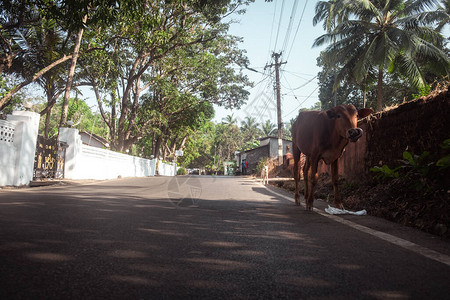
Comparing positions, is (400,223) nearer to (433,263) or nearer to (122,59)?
(433,263)

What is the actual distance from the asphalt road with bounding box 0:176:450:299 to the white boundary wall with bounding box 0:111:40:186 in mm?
5970

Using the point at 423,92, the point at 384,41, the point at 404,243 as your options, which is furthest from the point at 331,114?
the point at 384,41

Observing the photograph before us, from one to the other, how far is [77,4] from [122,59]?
18.8 m

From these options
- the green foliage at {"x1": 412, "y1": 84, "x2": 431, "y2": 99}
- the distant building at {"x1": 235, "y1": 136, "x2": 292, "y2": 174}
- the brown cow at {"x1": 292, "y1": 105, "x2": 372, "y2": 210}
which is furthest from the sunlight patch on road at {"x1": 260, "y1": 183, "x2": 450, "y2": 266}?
the distant building at {"x1": 235, "y1": 136, "x2": 292, "y2": 174}

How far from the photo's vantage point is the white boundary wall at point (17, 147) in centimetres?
881

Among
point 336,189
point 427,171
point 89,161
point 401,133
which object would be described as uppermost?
point 401,133

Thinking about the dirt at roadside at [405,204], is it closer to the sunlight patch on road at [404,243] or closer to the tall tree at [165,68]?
the sunlight patch on road at [404,243]

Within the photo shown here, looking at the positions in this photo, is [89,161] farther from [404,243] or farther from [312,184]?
[404,243]

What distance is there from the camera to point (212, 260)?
2268 mm

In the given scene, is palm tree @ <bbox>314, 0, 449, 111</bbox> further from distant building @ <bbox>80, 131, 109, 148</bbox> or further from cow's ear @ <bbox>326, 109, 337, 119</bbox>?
distant building @ <bbox>80, 131, 109, 148</bbox>

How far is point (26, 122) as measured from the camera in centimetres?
973

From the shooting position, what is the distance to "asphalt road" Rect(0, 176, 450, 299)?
1683 mm

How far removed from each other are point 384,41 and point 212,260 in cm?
2166

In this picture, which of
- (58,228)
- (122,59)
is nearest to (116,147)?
(122,59)
